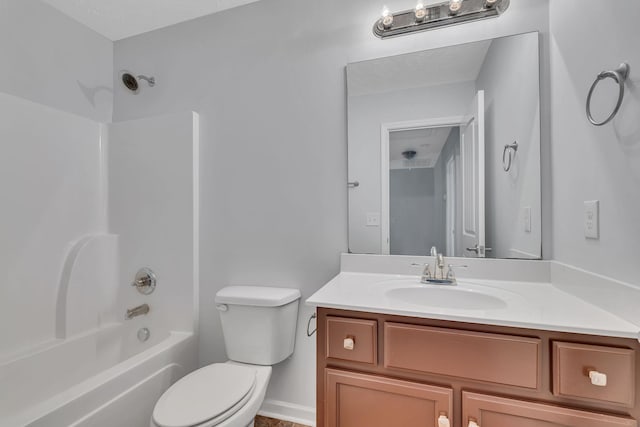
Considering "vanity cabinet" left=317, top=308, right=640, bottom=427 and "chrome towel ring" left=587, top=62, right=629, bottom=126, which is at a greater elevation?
"chrome towel ring" left=587, top=62, right=629, bottom=126

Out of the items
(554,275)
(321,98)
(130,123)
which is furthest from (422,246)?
(130,123)

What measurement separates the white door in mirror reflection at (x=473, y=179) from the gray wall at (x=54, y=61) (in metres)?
2.38

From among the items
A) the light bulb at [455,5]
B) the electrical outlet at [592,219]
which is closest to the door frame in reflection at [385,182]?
the light bulb at [455,5]

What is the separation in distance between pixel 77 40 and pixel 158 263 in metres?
1.57

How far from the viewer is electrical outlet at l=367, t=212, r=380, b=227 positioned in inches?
58.9

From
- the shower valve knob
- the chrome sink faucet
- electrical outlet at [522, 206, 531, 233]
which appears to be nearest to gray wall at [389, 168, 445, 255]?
the chrome sink faucet

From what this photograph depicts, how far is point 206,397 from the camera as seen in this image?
3.77 feet

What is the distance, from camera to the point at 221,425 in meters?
1.06

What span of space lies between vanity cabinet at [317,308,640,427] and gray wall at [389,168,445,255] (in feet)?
1.84

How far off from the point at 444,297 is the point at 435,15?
1.28 meters

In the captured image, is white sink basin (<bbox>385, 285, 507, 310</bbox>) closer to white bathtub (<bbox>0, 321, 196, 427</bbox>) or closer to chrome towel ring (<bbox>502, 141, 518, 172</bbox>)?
chrome towel ring (<bbox>502, 141, 518, 172</bbox>)

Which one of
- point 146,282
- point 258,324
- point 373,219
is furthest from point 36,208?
point 373,219

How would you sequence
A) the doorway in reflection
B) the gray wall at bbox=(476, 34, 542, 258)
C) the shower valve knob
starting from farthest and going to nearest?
the shower valve knob < the doorway in reflection < the gray wall at bbox=(476, 34, 542, 258)

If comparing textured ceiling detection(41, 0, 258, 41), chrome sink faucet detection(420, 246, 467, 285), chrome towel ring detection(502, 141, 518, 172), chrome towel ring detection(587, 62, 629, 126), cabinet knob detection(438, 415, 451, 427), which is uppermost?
textured ceiling detection(41, 0, 258, 41)
